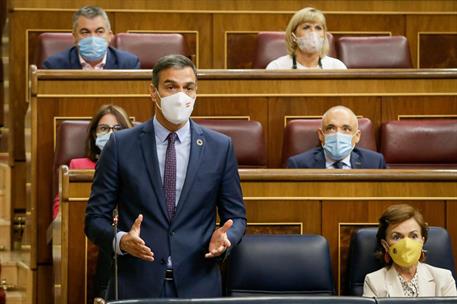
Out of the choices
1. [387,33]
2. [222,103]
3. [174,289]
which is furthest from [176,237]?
[387,33]

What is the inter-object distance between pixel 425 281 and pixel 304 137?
0.71 m

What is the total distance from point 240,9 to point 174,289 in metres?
1.83

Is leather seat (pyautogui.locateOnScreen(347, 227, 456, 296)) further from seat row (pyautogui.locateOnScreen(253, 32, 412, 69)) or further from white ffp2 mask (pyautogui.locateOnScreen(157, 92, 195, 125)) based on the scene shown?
seat row (pyautogui.locateOnScreen(253, 32, 412, 69))

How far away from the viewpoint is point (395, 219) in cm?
205

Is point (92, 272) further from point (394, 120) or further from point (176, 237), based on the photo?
point (394, 120)

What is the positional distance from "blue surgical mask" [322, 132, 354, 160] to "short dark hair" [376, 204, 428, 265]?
17.3 inches

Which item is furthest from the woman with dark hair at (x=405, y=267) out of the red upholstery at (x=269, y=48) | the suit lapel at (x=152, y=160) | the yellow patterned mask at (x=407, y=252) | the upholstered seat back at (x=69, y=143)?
the red upholstery at (x=269, y=48)

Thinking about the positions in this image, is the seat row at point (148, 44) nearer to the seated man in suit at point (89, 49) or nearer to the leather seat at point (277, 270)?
the seated man in suit at point (89, 49)

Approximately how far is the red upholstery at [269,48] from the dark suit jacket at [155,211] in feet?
4.65

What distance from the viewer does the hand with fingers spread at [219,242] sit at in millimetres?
1783

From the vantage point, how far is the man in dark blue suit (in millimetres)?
1828

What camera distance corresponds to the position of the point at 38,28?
3361mm

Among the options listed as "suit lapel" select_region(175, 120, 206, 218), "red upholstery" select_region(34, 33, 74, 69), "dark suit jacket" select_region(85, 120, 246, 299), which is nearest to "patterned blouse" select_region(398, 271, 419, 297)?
"dark suit jacket" select_region(85, 120, 246, 299)

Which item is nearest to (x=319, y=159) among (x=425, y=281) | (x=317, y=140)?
(x=317, y=140)
